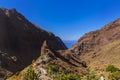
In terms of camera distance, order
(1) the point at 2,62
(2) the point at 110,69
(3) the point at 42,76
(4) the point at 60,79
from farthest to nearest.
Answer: (1) the point at 2,62
(2) the point at 110,69
(3) the point at 42,76
(4) the point at 60,79

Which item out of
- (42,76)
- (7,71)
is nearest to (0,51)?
(7,71)

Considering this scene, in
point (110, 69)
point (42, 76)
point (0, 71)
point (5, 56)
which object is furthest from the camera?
point (5, 56)

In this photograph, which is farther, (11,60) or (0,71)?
(11,60)

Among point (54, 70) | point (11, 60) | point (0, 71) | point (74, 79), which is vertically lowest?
point (74, 79)

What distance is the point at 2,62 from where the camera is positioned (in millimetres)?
179125

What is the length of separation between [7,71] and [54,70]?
8612 cm

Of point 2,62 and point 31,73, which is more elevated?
point 2,62

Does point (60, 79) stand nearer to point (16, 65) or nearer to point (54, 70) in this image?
point (54, 70)

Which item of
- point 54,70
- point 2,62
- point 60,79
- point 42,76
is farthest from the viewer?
point 2,62

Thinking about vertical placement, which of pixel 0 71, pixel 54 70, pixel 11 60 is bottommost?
pixel 54 70

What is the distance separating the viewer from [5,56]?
19162 cm

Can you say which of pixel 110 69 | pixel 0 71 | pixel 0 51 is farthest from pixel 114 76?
pixel 0 51

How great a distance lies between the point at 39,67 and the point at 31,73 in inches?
1484

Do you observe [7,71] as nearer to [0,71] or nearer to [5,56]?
[0,71]
